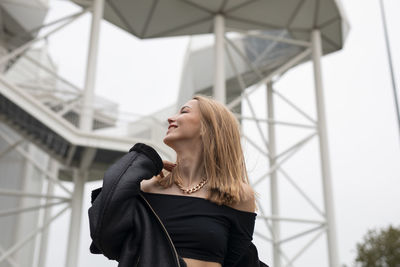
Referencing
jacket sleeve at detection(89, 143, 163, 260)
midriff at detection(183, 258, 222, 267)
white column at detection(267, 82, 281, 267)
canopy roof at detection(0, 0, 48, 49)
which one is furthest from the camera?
white column at detection(267, 82, 281, 267)

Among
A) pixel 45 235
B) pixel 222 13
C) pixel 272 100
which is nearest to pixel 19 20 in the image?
pixel 222 13

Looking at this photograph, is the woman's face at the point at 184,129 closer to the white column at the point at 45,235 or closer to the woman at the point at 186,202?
the woman at the point at 186,202

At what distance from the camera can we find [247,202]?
2227mm

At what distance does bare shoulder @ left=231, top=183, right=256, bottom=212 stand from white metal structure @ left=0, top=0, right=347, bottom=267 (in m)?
11.1

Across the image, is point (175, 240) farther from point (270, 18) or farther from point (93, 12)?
point (270, 18)

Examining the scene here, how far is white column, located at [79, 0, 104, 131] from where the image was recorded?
13.3 metres

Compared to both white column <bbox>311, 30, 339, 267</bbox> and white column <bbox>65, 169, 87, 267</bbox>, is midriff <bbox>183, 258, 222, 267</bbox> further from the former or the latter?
white column <bbox>311, 30, 339, 267</bbox>

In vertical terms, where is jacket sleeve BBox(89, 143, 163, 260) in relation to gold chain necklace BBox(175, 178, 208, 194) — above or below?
below

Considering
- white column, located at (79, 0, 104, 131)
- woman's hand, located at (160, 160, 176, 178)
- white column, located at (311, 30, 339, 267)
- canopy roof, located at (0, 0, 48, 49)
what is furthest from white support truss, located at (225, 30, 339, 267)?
woman's hand, located at (160, 160, 176, 178)

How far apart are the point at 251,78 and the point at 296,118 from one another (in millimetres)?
2820

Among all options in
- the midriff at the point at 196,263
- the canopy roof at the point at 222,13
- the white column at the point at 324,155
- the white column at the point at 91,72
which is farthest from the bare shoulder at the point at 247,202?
the canopy roof at the point at 222,13

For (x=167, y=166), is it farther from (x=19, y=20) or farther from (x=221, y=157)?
(x=19, y=20)

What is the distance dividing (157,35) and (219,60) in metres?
3.50

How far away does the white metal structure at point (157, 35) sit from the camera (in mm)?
13164
